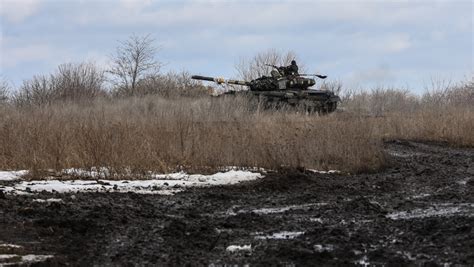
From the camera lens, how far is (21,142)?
1067 cm

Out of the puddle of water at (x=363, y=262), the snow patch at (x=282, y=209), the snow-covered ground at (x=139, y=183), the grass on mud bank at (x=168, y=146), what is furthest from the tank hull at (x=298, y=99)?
the puddle of water at (x=363, y=262)

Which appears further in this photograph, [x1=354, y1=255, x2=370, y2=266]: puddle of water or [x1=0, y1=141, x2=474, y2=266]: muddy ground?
[x1=0, y1=141, x2=474, y2=266]: muddy ground

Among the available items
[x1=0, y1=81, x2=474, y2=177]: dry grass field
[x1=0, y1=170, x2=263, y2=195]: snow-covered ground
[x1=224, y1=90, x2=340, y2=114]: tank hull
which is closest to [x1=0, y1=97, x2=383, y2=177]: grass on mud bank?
[x1=0, y1=81, x2=474, y2=177]: dry grass field

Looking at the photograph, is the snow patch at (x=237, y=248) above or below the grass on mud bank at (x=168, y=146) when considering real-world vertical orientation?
below

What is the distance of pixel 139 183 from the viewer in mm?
8789

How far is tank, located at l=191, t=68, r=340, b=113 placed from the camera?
86.4 ft

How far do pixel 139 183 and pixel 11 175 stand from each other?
2172 millimetres

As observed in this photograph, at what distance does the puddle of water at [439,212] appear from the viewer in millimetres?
6140

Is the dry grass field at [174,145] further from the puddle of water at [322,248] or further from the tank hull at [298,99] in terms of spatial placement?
the tank hull at [298,99]

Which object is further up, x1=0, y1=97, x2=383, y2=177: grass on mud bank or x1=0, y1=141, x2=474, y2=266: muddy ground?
x1=0, y1=97, x2=383, y2=177: grass on mud bank

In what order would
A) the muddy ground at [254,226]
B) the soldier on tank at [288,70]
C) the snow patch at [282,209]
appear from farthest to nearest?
the soldier on tank at [288,70]
the snow patch at [282,209]
the muddy ground at [254,226]

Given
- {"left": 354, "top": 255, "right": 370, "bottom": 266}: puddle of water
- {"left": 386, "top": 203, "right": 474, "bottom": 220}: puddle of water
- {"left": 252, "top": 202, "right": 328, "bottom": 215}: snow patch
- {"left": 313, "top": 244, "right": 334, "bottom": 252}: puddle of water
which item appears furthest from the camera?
{"left": 252, "top": 202, "right": 328, "bottom": 215}: snow patch

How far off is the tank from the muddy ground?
684 inches

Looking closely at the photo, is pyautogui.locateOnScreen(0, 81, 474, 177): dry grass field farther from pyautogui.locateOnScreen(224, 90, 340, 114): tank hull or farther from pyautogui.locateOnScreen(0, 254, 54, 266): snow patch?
pyautogui.locateOnScreen(224, 90, 340, 114): tank hull
